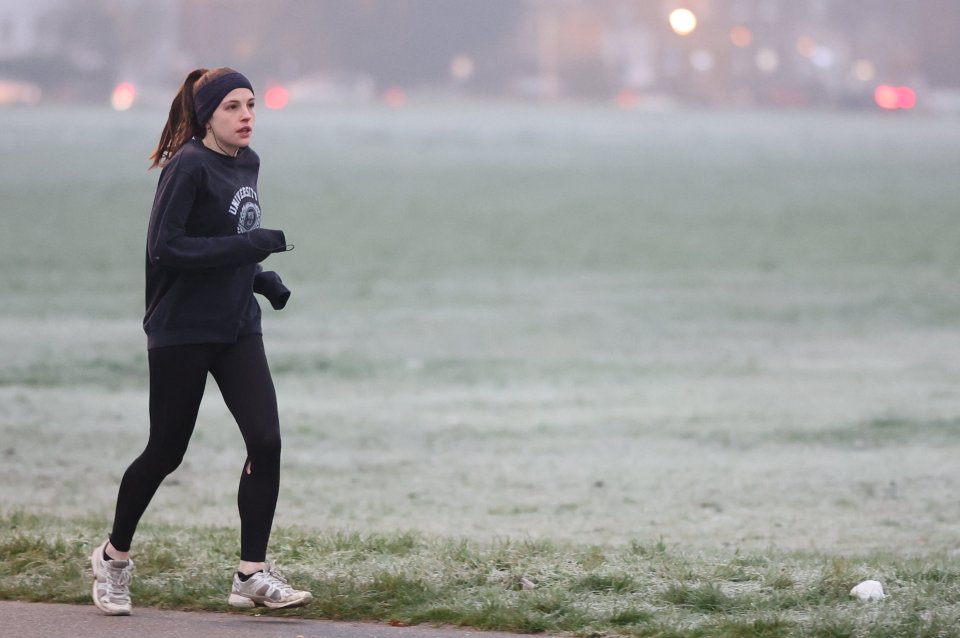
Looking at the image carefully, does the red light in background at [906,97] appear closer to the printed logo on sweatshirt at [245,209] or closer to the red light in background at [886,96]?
the red light in background at [886,96]

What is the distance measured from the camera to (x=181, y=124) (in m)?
4.89

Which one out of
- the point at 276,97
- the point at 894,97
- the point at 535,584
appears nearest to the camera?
the point at 535,584

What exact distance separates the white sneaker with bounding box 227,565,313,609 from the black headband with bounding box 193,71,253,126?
1.48 m

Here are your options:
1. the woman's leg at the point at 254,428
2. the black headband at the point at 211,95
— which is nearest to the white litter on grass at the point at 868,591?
the woman's leg at the point at 254,428

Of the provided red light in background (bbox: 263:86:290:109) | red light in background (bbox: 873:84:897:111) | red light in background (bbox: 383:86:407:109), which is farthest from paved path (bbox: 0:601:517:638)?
red light in background (bbox: 873:84:897:111)

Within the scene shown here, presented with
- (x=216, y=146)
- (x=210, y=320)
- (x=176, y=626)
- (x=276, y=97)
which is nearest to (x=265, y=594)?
(x=176, y=626)

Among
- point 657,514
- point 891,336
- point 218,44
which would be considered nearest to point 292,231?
point 218,44

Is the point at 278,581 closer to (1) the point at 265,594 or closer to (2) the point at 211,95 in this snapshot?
(1) the point at 265,594

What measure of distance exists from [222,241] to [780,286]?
17656 millimetres

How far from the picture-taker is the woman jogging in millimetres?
4742

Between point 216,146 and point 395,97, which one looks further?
point 395,97

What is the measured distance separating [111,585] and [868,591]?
97.2 inches

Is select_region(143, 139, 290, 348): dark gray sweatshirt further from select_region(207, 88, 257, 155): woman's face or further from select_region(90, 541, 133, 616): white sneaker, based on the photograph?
select_region(90, 541, 133, 616): white sneaker

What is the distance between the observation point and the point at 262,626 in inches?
183
